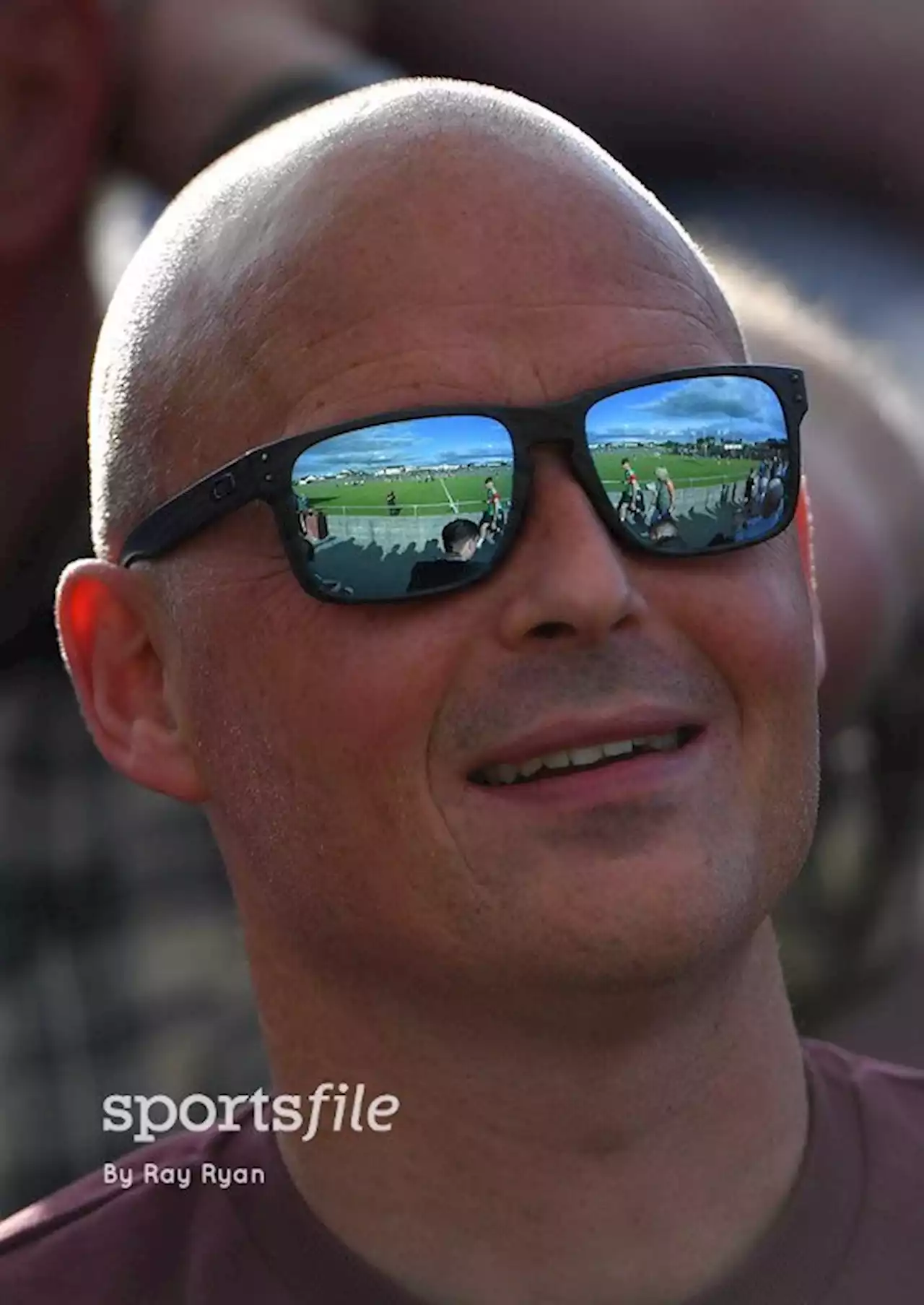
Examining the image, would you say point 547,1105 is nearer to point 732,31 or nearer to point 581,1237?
point 581,1237

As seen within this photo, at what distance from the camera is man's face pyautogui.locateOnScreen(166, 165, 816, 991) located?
38.3 inches

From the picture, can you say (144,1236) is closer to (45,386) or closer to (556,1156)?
(556,1156)

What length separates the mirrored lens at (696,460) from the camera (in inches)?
39.4

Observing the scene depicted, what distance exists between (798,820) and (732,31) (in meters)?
1.55

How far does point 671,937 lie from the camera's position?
0.97 m

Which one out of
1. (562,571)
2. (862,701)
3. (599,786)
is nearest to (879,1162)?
(599,786)

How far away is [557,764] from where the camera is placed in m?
0.99

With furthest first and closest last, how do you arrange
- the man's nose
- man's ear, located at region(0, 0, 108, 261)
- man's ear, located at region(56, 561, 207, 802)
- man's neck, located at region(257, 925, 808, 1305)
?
man's ear, located at region(0, 0, 108, 261) < man's ear, located at region(56, 561, 207, 802) < man's neck, located at region(257, 925, 808, 1305) < the man's nose

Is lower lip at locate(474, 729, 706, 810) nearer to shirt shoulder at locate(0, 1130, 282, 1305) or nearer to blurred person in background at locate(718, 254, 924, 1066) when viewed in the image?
shirt shoulder at locate(0, 1130, 282, 1305)

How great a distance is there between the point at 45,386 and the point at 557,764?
1.13 metres

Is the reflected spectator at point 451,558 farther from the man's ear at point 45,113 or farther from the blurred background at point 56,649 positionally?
the man's ear at point 45,113

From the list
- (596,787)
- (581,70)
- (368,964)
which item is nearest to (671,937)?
(596,787)

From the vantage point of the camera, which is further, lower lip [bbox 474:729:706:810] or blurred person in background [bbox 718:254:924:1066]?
blurred person in background [bbox 718:254:924:1066]

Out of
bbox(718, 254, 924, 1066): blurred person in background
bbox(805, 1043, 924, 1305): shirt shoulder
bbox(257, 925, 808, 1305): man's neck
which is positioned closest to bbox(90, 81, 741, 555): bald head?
bbox(257, 925, 808, 1305): man's neck
